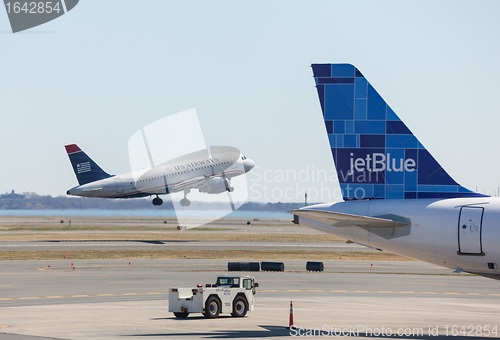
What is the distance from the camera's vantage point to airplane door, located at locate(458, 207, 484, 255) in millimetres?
21359

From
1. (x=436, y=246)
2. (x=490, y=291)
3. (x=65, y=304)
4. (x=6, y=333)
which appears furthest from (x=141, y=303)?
(x=490, y=291)

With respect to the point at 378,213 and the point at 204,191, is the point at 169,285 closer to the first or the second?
the point at 378,213

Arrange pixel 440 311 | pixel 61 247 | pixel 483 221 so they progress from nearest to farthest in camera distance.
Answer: pixel 483 221
pixel 440 311
pixel 61 247

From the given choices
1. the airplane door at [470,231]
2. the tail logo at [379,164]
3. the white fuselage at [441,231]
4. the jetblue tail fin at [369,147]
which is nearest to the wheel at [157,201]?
the jetblue tail fin at [369,147]

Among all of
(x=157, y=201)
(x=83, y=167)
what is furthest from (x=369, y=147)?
(x=83, y=167)

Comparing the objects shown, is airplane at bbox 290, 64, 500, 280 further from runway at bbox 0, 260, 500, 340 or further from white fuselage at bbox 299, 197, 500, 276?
runway at bbox 0, 260, 500, 340

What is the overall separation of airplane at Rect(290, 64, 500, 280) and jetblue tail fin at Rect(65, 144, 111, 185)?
71589 mm

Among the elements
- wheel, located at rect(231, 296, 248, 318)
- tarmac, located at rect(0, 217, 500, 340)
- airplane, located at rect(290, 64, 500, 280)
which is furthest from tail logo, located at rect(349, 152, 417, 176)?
wheel, located at rect(231, 296, 248, 318)

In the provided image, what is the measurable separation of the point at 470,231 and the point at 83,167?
78080 mm

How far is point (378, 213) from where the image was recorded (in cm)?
2370

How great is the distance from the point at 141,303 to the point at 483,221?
2274cm

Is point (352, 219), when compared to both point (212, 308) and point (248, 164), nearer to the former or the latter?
point (212, 308)

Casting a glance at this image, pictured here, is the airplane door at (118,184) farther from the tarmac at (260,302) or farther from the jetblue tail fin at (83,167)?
the tarmac at (260,302)

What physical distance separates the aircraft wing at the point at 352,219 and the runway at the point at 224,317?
5.78 m
